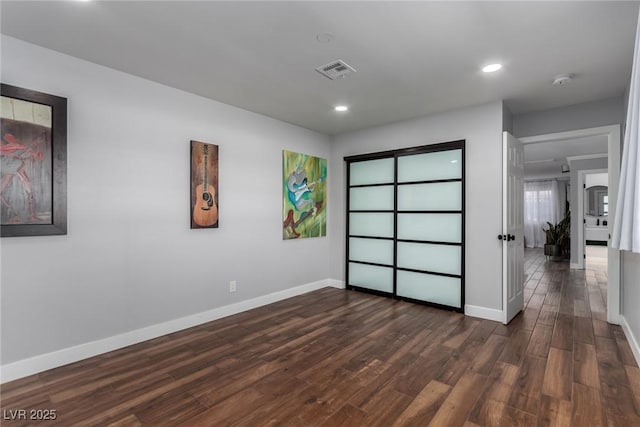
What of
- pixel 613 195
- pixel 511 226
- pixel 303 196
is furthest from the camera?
pixel 303 196

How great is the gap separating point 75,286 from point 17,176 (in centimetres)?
94

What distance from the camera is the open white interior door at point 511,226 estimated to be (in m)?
3.50

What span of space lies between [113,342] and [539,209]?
1265cm

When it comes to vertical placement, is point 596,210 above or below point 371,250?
above

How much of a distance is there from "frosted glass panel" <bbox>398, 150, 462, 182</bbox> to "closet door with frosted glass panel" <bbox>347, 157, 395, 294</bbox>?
0.19 metres

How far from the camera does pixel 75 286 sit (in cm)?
255

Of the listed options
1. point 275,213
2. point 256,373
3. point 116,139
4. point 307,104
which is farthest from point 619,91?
point 116,139

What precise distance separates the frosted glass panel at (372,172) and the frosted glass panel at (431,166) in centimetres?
19

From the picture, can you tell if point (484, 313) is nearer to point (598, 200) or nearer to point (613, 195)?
point (613, 195)

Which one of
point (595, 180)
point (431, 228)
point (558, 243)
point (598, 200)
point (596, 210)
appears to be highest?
point (595, 180)

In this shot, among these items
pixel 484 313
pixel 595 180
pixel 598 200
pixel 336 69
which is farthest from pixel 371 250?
pixel 595 180

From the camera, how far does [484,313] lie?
364 centimetres

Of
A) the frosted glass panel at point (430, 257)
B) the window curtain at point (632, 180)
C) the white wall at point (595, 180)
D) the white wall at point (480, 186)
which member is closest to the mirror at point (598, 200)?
the white wall at point (595, 180)

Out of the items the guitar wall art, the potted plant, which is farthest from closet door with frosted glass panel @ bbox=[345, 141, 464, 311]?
the potted plant
